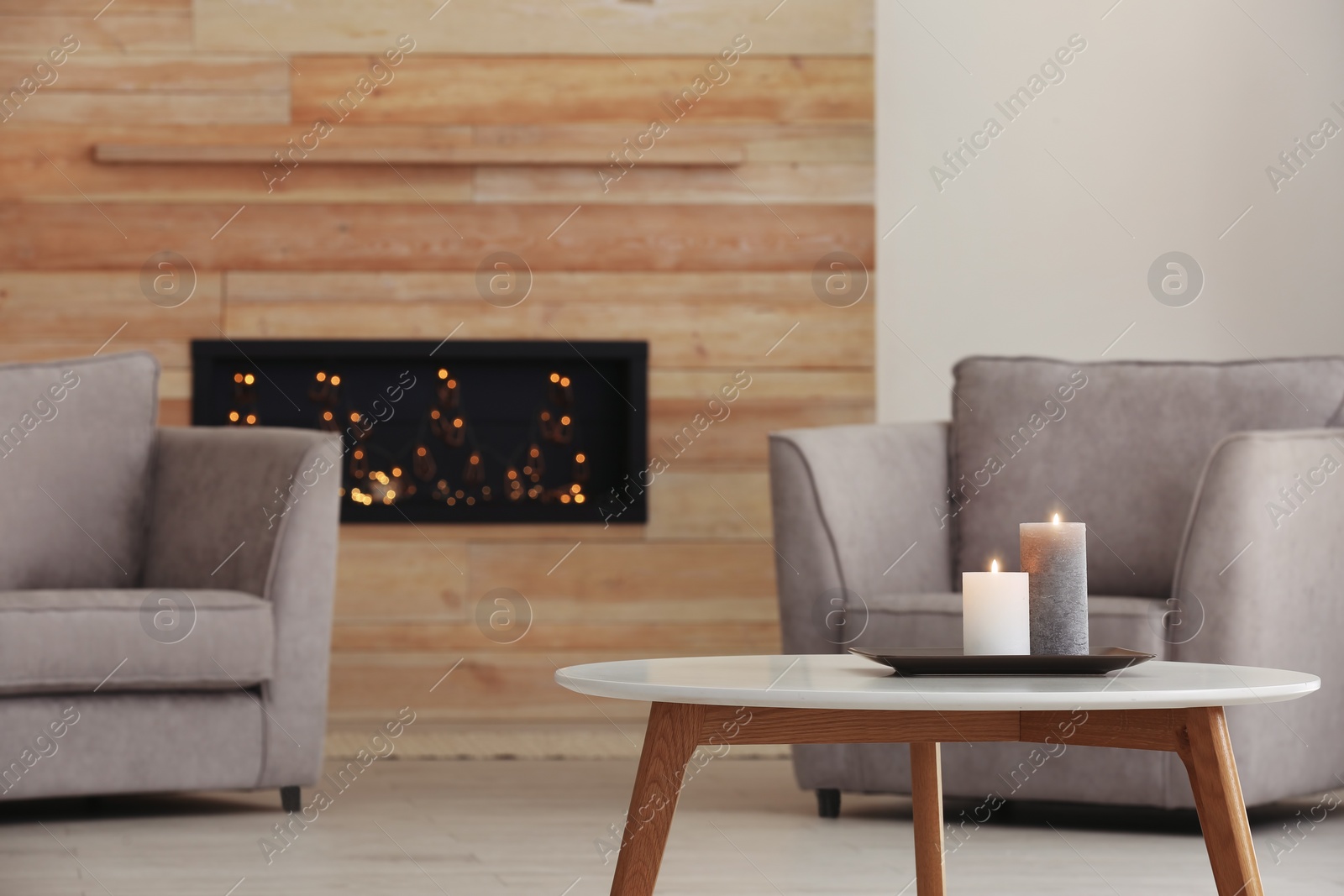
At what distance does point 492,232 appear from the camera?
393cm

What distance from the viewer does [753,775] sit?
3.08 m

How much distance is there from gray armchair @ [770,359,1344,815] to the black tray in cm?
108

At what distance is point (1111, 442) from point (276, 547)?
1.56 metres

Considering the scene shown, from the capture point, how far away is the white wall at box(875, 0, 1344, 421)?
4062 millimetres

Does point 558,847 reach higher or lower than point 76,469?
lower

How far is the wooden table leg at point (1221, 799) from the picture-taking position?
126 centimetres

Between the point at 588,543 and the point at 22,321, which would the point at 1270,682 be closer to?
the point at 588,543

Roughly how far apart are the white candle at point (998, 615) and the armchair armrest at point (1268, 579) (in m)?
1.08

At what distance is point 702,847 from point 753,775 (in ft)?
2.80

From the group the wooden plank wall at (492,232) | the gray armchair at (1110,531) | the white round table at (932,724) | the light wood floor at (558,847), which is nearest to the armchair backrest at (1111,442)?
the gray armchair at (1110,531)

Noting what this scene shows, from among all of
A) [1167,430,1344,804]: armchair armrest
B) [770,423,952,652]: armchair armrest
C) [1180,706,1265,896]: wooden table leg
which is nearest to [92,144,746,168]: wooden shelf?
[770,423,952,652]: armchair armrest

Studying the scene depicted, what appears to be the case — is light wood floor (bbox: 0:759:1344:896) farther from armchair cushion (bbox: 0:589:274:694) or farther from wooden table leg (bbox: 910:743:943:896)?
wooden table leg (bbox: 910:743:943:896)

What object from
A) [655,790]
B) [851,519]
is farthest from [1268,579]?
[655,790]

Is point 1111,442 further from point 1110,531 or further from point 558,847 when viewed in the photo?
point 558,847
